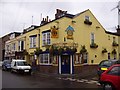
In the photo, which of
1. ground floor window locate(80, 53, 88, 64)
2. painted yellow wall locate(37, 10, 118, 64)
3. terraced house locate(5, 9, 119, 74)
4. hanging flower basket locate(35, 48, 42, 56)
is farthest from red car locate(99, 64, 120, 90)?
hanging flower basket locate(35, 48, 42, 56)

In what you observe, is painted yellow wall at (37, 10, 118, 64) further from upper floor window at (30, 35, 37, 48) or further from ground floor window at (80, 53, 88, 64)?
upper floor window at (30, 35, 37, 48)

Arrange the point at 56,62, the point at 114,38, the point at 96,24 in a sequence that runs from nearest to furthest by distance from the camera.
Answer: the point at 56,62 → the point at 96,24 → the point at 114,38

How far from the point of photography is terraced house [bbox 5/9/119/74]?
2844cm

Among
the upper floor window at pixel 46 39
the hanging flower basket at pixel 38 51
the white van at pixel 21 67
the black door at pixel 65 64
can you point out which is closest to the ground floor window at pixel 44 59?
the hanging flower basket at pixel 38 51

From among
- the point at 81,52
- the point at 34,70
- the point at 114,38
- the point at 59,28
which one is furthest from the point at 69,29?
the point at 114,38

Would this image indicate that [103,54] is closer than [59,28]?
No

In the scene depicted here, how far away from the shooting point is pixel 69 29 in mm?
29141

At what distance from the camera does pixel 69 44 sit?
93.6ft

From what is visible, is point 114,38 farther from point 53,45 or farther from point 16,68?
point 16,68

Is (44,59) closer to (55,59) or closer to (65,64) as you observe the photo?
(55,59)

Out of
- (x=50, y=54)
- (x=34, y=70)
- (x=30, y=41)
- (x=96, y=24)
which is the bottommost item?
(x=34, y=70)

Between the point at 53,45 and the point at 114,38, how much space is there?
1280 centimetres

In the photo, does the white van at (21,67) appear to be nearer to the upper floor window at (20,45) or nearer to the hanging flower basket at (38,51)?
the hanging flower basket at (38,51)

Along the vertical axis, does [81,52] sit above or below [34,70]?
above
